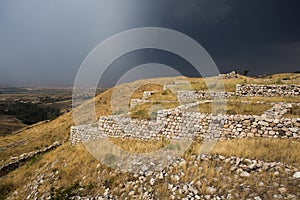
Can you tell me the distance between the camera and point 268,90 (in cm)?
2192

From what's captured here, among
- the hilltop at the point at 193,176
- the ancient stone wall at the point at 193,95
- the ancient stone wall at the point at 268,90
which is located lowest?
the hilltop at the point at 193,176

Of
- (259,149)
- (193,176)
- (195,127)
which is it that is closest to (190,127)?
(195,127)

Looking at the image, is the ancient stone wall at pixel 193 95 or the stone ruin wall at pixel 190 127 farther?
the ancient stone wall at pixel 193 95

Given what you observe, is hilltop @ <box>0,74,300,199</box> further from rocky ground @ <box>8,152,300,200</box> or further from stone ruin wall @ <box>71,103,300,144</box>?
stone ruin wall @ <box>71,103,300,144</box>

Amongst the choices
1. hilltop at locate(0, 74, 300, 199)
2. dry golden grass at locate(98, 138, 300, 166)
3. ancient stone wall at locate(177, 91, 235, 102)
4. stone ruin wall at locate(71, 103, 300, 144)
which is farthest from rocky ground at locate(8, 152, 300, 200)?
ancient stone wall at locate(177, 91, 235, 102)

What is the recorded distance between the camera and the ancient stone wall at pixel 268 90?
2066 centimetres

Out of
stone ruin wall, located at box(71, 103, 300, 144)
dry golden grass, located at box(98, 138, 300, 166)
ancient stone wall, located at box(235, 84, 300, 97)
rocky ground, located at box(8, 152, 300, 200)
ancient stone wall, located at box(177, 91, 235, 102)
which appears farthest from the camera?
ancient stone wall, located at box(177, 91, 235, 102)

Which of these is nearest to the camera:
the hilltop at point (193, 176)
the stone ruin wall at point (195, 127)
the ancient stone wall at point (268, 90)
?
the hilltop at point (193, 176)

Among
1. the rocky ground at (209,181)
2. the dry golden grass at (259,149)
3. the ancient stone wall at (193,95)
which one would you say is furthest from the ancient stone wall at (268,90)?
the rocky ground at (209,181)

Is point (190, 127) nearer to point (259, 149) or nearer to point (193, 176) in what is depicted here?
point (259, 149)

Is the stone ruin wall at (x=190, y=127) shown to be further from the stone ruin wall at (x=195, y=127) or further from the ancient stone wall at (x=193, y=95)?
the ancient stone wall at (x=193, y=95)

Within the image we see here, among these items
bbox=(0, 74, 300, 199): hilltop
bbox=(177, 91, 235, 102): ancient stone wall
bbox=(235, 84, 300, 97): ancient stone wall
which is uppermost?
bbox=(235, 84, 300, 97): ancient stone wall

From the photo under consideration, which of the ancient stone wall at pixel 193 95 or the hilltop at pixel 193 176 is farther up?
the ancient stone wall at pixel 193 95

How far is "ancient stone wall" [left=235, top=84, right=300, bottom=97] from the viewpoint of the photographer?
20656mm
